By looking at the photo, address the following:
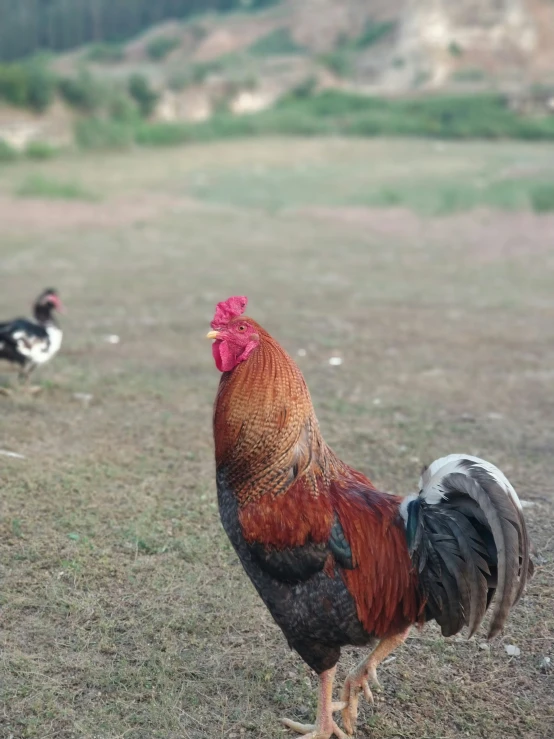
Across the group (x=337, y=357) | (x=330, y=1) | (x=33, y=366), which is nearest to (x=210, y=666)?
(x=33, y=366)

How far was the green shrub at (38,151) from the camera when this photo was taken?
1094 inches

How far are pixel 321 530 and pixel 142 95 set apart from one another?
39.1m

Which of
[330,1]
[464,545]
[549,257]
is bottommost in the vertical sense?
[549,257]

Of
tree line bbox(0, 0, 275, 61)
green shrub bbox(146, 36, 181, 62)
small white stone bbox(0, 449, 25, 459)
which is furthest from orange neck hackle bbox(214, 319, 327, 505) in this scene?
green shrub bbox(146, 36, 181, 62)

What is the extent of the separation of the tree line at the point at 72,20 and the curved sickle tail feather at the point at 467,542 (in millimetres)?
49355

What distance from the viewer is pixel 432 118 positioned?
4162cm

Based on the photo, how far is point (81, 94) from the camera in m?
34.6

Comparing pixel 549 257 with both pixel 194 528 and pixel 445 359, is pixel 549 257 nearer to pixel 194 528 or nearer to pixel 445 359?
Result: pixel 445 359

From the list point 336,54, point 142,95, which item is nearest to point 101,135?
point 142,95

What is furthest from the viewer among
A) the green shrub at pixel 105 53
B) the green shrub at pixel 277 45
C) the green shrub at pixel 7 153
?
the green shrub at pixel 277 45

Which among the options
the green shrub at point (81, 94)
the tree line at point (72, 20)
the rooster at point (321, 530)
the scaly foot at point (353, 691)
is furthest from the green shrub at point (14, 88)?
the scaly foot at point (353, 691)

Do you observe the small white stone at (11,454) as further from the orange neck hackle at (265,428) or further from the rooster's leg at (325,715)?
the rooster's leg at (325,715)

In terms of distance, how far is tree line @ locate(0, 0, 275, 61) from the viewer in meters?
47.2

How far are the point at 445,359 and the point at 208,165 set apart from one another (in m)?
20.0
